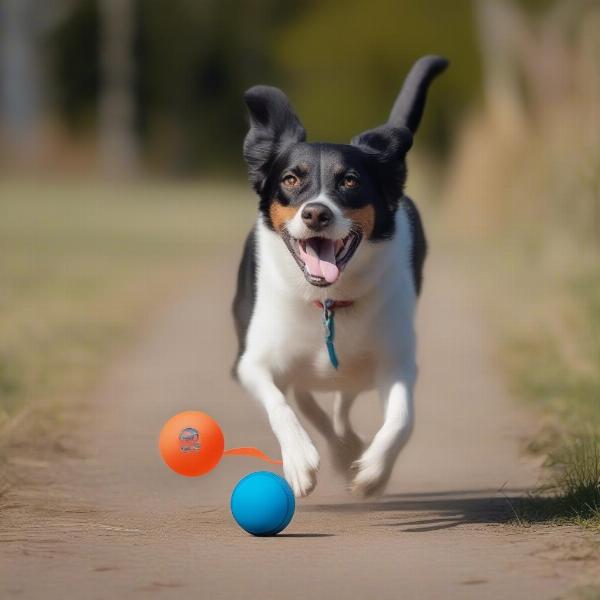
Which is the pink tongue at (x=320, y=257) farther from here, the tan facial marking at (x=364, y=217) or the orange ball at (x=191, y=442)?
the orange ball at (x=191, y=442)

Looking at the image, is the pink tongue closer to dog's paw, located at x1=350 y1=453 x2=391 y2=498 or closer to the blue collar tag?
the blue collar tag

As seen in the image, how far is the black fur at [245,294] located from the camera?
5.97 meters

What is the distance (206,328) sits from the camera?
11.4 m

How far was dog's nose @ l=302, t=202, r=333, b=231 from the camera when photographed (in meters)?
5.38

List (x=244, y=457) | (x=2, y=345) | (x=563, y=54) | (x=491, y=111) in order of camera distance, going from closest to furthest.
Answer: (x=244, y=457)
(x=2, y=345)
(x=563, y=54)
(x=491, y=111)

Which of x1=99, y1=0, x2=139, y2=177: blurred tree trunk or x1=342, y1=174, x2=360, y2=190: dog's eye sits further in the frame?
x1=99, y1=0, x2=139, y2=177: blurred tree trunk

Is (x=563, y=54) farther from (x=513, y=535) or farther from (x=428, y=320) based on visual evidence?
(x=513, y=535)

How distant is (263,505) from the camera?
494 cm

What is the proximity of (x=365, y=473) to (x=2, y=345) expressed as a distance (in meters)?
5.15

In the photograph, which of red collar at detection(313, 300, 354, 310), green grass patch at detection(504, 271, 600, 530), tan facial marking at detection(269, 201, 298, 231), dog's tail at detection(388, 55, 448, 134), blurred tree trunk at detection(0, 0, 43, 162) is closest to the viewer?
green grass patch at detection(504, 271, 600, 530)

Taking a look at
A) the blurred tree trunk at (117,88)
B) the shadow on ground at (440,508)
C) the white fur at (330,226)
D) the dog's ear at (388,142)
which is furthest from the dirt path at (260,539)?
the blurred tree trunk at (117,88)

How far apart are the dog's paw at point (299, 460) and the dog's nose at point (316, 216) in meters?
0.72

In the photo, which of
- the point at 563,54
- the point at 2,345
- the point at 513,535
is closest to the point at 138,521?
the point at 513,535

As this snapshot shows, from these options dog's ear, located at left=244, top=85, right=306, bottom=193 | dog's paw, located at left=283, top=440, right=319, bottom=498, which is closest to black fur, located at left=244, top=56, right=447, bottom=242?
dog's ear, located at left=244, top=85, right=306, bottom=193
